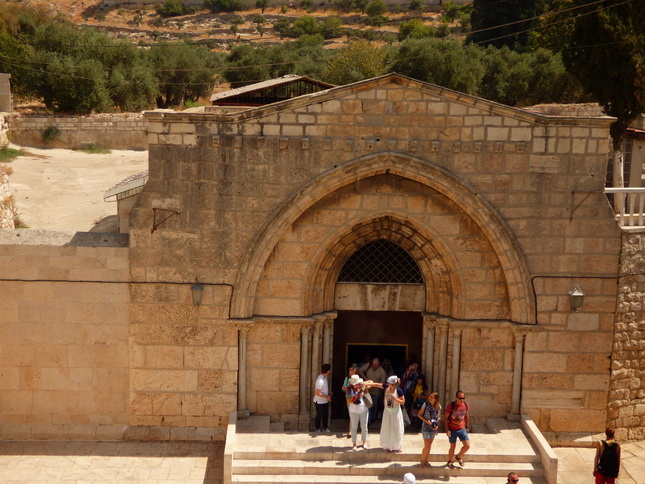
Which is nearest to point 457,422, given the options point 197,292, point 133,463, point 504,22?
point 197,292

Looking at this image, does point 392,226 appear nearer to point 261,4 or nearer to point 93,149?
point 93,149

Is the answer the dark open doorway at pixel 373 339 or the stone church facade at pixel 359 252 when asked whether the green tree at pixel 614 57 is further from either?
the dark open doorway at pixel 373 339

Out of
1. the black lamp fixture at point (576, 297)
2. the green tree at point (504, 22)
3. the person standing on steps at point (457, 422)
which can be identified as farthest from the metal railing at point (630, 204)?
the green tree at point (504, 22)

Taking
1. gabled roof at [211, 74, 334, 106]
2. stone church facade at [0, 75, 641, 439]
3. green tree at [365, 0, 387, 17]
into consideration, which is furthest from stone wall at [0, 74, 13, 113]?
green tree at [365, 0, 387, 17]

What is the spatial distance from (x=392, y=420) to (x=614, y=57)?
32.6ft

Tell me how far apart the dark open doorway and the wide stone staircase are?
1.68 meters

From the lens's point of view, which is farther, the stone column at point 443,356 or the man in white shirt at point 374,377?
the man in white shirt at point 374,377

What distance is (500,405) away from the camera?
1179cm

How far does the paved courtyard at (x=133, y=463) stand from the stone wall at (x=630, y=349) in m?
0.53

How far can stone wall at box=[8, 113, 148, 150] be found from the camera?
2541 centimetres

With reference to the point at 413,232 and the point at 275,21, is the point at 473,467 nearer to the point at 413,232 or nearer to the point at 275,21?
the point at 413,232

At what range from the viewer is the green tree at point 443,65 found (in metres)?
29.3

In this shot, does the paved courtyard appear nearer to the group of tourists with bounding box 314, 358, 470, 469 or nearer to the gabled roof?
the group of tourists with bounding box 314, 358, 470, 469

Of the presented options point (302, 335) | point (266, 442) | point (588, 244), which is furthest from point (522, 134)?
point (266, 442)
